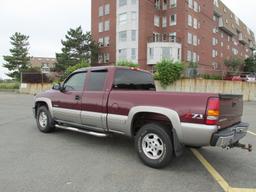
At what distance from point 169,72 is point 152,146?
19183 mm

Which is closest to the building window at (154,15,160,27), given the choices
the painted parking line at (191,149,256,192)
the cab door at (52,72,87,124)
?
the cab door at (52,72,87,124)

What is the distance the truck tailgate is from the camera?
14.8ft

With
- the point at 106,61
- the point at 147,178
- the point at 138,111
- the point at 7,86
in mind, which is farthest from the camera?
the point at 106,61

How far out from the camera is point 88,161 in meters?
5.21

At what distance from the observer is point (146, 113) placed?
17.0 ft

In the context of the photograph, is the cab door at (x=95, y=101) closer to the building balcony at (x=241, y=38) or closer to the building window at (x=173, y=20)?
the building window at (x=173, y=20)

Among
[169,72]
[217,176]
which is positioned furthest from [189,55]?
[217,176]

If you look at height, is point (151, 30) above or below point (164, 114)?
above

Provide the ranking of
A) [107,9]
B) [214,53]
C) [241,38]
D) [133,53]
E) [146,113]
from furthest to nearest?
[241,38] < [214,53] < [107,9] < [133,53] < [146,113]

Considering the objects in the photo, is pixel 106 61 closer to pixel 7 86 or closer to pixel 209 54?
pixel 7 86

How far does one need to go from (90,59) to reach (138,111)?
38037 mm

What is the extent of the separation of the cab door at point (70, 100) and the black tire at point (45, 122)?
0.35 metres

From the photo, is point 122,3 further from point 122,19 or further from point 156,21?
point 156,21

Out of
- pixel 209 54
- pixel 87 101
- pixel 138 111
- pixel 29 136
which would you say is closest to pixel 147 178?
pixel 138 111
